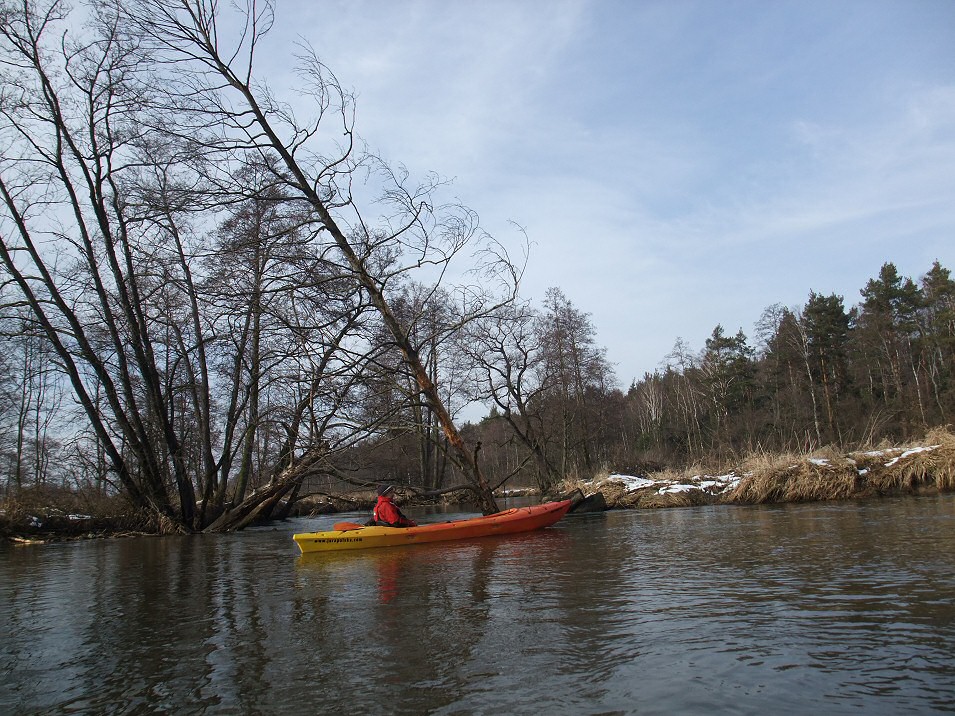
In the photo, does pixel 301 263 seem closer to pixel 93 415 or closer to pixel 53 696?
pixel 93 415

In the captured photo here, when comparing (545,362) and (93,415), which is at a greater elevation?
(545,362)

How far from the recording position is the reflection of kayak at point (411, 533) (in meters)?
10.9

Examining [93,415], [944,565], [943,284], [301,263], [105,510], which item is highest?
[943,284]

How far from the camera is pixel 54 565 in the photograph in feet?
35.1

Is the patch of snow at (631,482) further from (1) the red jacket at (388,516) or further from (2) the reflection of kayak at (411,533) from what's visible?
(1) the red jacket at (388,516)

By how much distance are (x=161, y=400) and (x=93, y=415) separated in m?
1.77

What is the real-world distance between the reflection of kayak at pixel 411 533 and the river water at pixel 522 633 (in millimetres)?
1508

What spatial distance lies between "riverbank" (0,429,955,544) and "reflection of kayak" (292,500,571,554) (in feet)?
15.4

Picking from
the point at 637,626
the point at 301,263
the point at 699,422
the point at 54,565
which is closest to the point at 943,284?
the point at 699,422

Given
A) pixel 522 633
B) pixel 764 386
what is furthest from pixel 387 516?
pixel 764 386

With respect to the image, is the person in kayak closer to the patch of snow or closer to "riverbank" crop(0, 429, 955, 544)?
"riverbank" crop(0, 429, 955, 544)

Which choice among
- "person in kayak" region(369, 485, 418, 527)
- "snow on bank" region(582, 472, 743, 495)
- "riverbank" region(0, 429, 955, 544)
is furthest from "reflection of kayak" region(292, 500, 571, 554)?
"snow on bank" region(582, 472, 743, 495)

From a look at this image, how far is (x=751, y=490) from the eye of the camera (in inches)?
640

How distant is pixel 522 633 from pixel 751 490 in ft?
44.3
